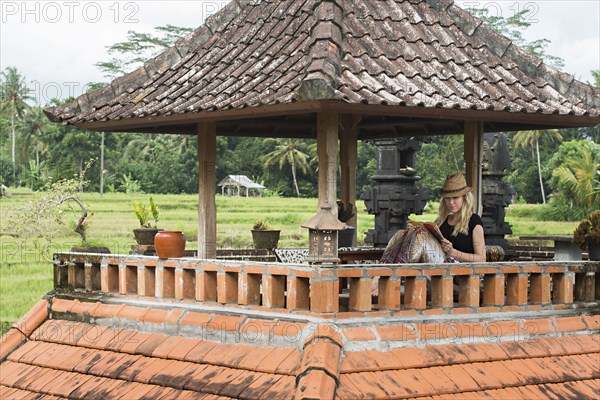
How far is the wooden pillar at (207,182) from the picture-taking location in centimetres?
852

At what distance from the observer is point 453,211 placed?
299 inches

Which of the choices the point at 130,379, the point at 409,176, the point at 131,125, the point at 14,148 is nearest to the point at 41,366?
the point at 130,379

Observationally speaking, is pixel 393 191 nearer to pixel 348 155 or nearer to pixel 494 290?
pixel 348 155

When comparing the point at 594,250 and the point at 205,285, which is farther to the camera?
the point at 594,250

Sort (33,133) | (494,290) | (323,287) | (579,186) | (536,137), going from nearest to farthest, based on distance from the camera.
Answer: (323,287), (494,290), (579,186), (536,137), (33,133)

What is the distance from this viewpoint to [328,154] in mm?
7184

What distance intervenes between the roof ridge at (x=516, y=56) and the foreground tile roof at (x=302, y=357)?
1.96 m

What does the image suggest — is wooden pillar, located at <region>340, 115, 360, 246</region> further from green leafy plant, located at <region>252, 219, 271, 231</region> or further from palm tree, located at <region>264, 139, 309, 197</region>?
palm tree, located at <region>264, 139, 309, 197</region>

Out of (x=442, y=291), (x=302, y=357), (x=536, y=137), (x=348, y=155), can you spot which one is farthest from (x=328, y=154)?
(x=536, y=137)

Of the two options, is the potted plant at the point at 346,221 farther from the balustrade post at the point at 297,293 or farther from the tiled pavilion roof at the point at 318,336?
the balustrade post at the point at 297,293

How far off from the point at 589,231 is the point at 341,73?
286 cm

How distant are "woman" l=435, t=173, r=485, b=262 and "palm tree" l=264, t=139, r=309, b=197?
99.7 feet

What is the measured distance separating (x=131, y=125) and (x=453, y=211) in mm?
2987

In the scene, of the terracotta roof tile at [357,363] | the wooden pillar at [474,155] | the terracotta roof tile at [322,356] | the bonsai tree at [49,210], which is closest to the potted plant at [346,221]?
the wooden pillar at [474,155]
